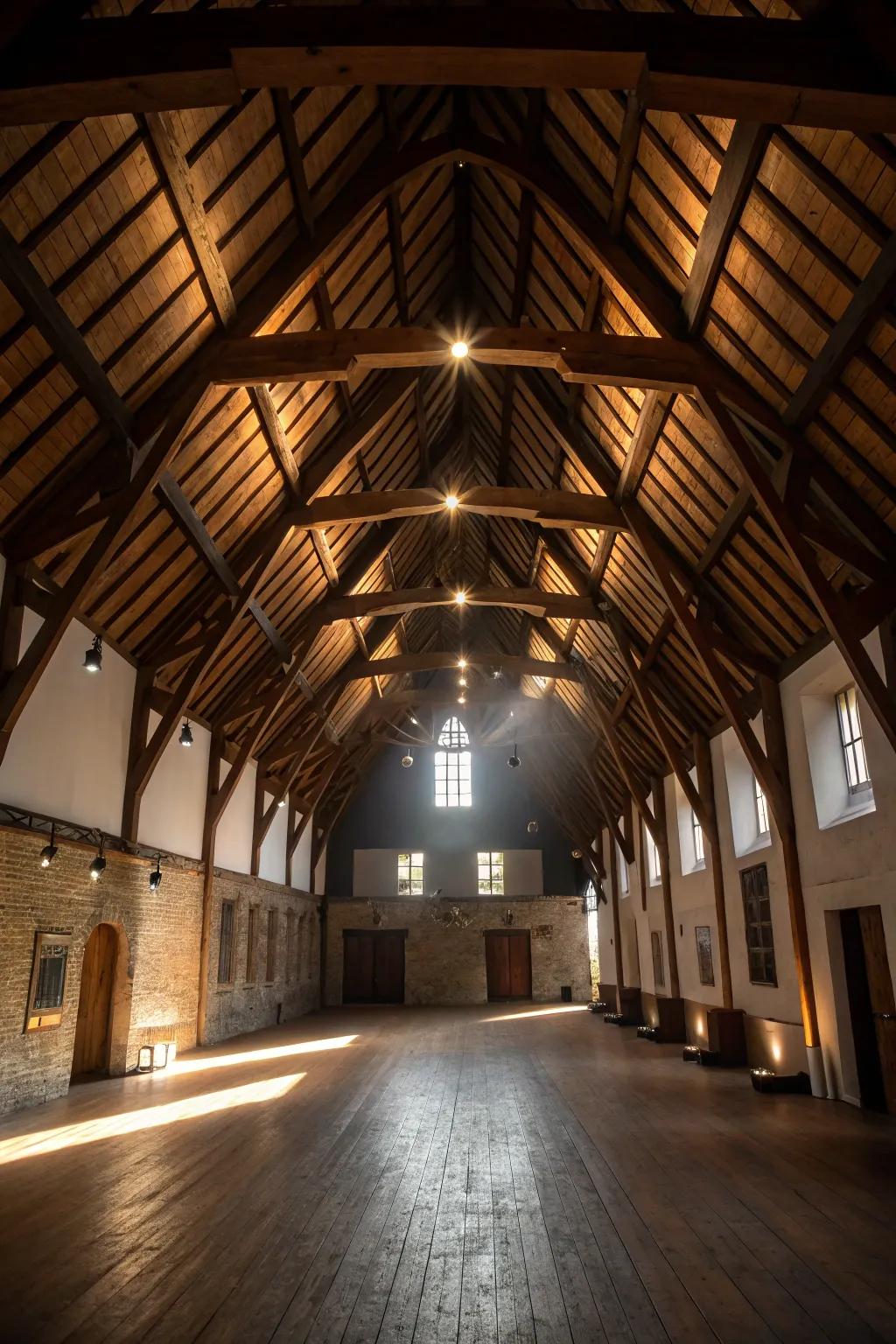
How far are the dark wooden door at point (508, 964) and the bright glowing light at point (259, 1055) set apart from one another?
7.79 meters

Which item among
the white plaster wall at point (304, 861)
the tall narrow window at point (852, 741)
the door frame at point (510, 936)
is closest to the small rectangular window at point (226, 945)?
the white plaster wall at point (304, 861)

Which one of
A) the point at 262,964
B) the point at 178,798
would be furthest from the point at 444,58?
the point at 262,964

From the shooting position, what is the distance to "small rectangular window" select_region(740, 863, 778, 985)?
9.65 metres

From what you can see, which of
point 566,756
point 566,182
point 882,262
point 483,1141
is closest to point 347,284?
point 566,182

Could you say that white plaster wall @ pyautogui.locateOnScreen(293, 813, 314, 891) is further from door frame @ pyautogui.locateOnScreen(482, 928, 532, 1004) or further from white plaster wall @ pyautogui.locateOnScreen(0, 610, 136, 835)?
white plaster wall @ pyautogui.locateOnScreen(0, 610, 136, 835)

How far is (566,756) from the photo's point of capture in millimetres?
18297

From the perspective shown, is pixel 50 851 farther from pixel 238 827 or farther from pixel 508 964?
pixel 508 964

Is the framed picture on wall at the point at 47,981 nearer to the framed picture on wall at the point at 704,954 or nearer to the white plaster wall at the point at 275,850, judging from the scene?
the white plaster wall at the point at 275,850

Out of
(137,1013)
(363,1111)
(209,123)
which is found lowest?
(363,1111)

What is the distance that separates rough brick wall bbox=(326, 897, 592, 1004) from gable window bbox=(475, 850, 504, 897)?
0.34m

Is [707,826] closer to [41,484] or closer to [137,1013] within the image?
[137,1013]

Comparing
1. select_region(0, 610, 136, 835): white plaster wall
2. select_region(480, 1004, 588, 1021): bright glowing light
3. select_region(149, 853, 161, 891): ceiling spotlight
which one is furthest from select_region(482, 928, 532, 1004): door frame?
select_region(0, 610, 136, 835): white plaster wall

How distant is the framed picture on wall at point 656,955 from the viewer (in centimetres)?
1476

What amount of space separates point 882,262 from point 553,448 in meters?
5.62
